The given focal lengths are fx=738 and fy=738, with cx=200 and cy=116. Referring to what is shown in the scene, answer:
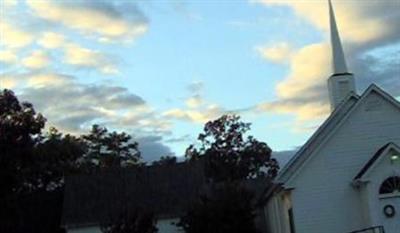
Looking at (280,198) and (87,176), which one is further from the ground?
(87,176)

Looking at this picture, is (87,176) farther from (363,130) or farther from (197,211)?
(363,130)

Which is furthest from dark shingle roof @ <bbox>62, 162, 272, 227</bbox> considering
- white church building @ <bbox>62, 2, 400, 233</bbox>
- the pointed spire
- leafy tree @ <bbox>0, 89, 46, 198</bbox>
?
white church building @ <bbox>62, 2, 400, 233</bbox>

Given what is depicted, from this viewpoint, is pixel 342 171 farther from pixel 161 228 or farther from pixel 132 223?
pixel 161 228

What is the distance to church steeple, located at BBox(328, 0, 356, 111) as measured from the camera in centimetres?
3262

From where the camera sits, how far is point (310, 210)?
29.0m

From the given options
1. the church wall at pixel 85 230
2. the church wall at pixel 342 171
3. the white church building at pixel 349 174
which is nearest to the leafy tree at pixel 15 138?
the church wall at pixel 85 230

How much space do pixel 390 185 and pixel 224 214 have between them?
358 inches

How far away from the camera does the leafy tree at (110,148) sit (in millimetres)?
69625

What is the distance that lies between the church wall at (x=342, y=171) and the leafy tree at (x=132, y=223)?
8.81 meters

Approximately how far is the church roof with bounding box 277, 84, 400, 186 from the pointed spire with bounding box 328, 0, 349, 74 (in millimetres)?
3464

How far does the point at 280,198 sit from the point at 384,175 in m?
5.60

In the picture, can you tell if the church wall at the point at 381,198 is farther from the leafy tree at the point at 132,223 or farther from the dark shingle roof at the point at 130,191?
the dark shingle roof at the point at 130,191

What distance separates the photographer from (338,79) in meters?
32.7

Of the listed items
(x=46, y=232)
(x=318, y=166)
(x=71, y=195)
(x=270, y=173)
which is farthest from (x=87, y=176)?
(x=270, y=173)
